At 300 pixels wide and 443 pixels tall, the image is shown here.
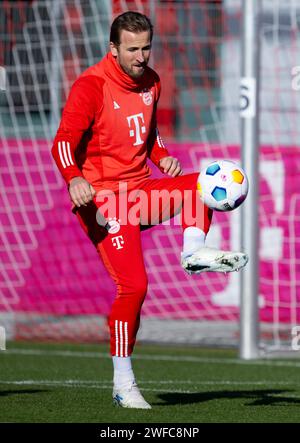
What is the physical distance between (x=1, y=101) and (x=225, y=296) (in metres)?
2.91

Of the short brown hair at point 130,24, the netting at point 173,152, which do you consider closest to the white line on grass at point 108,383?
the short brown hair at point 130,24

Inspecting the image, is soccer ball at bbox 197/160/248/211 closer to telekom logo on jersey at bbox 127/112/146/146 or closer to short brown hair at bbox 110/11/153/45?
telekom logo on jersey at bbox 127/112/146/146

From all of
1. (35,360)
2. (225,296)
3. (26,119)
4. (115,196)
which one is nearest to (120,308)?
(115,196)

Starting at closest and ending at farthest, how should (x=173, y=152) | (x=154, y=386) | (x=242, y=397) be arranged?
1. (x=242, y=397)
2. (x=154, y=386)
3. (x=173, y=152)

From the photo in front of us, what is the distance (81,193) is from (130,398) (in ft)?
3.33

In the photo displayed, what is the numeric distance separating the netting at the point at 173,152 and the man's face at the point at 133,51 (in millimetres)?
4505

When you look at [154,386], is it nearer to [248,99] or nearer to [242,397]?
[242,397]

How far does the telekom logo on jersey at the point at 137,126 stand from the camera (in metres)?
6.10

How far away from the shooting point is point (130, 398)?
5855 mm

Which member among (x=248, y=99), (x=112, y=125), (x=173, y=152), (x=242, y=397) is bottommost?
(x=242, y=397)

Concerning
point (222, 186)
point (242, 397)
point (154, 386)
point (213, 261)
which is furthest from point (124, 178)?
point (154, 386)

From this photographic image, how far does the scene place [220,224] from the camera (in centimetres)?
1061

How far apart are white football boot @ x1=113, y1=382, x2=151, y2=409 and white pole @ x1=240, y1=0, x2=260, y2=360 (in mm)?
3279

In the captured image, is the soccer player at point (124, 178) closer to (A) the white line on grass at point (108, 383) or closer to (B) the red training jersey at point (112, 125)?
(B) the red training jersey at point (112, 125)
